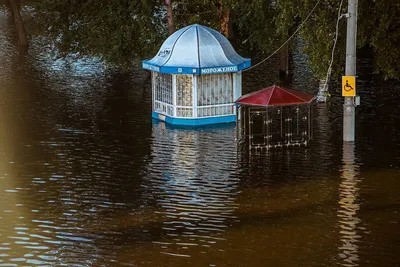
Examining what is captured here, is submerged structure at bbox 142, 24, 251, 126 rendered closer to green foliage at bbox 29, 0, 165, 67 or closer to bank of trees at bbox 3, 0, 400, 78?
bank of trees at bbox 3, 0, 400, 78

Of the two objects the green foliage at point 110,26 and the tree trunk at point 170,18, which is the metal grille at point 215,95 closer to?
the tree trunk at point 170,18

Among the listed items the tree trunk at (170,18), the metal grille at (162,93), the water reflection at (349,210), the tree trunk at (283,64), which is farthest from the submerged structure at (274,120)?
the tree trunk at (283,64)

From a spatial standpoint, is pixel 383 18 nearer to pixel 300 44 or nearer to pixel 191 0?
pixel 191 0

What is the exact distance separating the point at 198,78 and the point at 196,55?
870 mm

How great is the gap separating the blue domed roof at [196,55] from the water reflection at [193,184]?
2164 mm

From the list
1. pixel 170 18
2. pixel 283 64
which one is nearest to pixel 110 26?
pixel 170 18

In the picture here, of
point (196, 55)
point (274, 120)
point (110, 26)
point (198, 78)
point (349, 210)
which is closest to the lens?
point (349, 210)

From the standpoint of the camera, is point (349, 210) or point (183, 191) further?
point (183, 191)

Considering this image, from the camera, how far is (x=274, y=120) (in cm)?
3162

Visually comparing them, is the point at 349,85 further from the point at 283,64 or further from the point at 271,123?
the point at 283,64

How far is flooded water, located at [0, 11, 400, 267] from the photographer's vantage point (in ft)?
58.6

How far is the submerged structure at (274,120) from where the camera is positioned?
27844mm

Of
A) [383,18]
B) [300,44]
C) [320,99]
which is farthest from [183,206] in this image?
[300,44]

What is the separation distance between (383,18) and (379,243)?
547 inches
